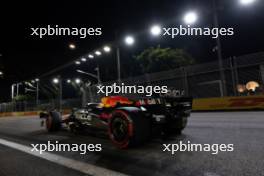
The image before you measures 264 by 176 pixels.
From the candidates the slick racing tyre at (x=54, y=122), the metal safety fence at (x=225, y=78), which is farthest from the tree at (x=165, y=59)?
the slick racing tyre at (x=54, y=122)

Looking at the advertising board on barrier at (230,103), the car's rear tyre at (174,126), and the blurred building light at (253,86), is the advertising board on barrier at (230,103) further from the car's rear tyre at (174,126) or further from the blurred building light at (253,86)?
the car's rear tyre at (174,126)

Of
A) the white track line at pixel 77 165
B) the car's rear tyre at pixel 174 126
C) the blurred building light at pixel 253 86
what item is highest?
the blurred building light at pixel 253 86

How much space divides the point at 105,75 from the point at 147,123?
3763 cm

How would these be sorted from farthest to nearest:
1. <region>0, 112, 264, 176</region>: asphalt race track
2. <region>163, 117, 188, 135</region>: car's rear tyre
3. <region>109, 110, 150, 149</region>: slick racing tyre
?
1. <region>163, 117, 188, 135</region>: car's rear tyre
2. <region>109, 110, 150, 149</region>: slick racing tyre
3. <region>0, 112, 264, 176</region>: asphalt race track

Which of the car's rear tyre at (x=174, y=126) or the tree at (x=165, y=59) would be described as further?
the tree at (x=165, y=59)

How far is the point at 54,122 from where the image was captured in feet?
18.5

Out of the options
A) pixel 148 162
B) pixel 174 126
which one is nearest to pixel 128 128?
pixel 148 162

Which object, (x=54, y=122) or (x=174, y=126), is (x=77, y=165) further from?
(x=54, y=122)

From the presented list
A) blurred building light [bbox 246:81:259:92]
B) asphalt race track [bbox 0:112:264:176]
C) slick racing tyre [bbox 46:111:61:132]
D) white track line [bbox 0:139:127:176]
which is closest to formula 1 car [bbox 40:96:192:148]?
asphalt race track [bbox 0:112:264:176]

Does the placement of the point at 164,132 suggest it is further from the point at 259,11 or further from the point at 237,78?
the point at 259,11

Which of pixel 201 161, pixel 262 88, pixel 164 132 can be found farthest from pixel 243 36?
pixel 201 161

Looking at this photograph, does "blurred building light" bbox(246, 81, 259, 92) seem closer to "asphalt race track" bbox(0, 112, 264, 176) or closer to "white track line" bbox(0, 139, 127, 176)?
"asphalt race track" bbox(0, 112, 264, 176)

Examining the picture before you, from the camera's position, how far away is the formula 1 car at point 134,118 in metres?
3.32

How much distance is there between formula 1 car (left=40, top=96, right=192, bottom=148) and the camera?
3.32 meters
